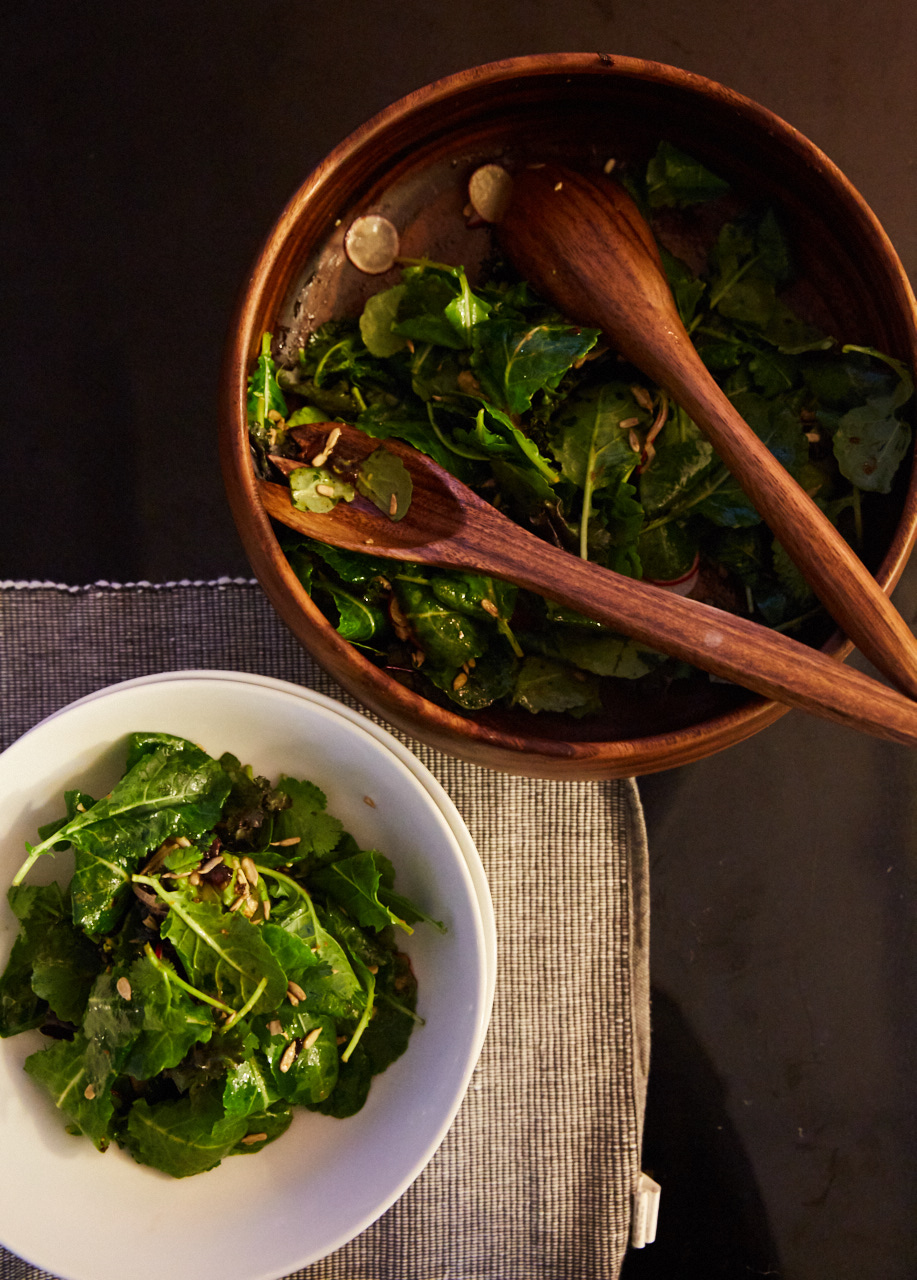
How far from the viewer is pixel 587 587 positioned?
76 centimetres

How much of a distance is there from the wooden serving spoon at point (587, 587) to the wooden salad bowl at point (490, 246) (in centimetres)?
6

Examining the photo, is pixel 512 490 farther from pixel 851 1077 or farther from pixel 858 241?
pixel 851 1077

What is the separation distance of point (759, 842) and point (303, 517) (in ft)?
2.40

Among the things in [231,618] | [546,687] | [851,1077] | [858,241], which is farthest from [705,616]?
[851,1077]

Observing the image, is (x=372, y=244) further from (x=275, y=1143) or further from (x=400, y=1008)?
(x=275, y=1143)

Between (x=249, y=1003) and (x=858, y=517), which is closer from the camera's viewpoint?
(x=249, y=1003)

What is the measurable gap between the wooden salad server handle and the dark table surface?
356 millimetres

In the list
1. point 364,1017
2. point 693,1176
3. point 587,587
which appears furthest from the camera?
point 693,1176

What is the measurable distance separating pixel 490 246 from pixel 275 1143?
954 mm

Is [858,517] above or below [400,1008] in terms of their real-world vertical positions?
above

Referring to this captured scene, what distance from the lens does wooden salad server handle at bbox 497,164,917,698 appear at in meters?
0.76

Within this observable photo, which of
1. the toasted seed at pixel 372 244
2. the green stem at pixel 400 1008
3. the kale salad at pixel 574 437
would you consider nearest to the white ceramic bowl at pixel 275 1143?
the green stem at pixel 400 1008

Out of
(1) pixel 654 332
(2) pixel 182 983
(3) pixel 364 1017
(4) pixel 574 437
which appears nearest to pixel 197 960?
(2) pixel 182 983

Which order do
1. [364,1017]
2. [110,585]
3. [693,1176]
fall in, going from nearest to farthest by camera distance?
[364,1017]
[110,585]
[693,1176]
